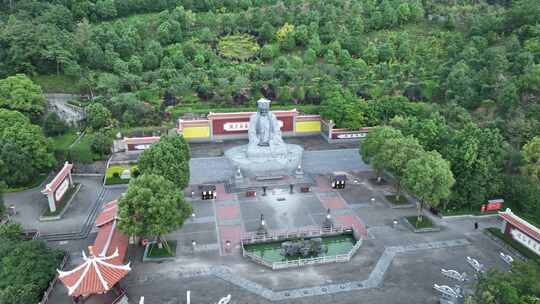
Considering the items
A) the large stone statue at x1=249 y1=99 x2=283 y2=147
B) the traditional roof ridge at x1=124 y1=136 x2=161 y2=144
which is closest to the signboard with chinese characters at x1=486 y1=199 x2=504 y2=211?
the large stone statue at x1=249 y1=99 x2=283 y2=147

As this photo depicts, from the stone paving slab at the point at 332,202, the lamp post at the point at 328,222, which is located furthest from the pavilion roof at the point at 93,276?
the stone paving slab at the point at 332,202

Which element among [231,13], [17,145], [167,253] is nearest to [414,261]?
[167,253]

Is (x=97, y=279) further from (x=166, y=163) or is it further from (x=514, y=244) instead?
(x=514, y=244)

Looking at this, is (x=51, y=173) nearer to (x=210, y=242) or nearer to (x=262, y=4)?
(x=210, y=242)

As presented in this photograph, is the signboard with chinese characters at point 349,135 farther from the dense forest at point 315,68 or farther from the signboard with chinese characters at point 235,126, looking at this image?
the signboard with chinese characters at point 235,126

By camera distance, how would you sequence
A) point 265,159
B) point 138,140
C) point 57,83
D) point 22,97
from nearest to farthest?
point 265,159
point 138,140
point 22,97
point 57,83

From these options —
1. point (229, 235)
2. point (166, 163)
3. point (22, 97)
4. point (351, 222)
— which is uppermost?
point (22, 97)

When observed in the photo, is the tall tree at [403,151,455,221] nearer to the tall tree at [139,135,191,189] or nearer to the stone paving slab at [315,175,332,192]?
the stone paving slab at [315,175,332,192]

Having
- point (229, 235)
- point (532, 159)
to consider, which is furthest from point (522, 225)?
point (229, 235)
